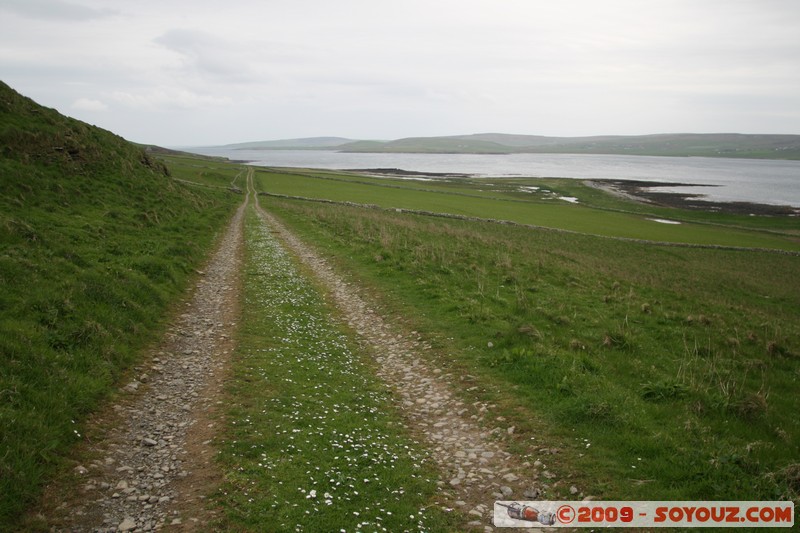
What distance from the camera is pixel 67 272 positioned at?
1498 centimetres

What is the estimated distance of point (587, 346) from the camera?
44.2ft

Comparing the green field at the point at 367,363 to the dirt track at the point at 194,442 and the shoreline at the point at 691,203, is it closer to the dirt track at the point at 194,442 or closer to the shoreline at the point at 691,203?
the dirt track at the point at 194,442

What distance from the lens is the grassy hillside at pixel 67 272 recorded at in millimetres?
7871

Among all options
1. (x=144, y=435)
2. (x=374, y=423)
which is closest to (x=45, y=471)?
(x=144, y=435)

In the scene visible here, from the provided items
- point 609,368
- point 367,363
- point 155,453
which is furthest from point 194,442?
point 609,368

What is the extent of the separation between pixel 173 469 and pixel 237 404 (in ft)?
7.53

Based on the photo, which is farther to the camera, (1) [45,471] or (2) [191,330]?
(2) [191,330]

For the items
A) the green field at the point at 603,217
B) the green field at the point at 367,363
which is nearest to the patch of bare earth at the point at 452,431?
the green field at the point at 367,363

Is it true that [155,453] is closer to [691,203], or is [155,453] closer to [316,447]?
[316,447]

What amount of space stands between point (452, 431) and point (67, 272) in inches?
546

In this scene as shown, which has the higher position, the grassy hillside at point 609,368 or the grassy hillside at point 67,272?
the grassy hillside at point 67,272

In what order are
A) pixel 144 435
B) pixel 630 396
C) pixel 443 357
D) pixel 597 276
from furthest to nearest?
pixel 597 276 < pixel 443 357 < pixel 630 396 < pixel 144 435

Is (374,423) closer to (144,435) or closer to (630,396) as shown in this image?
(144,435)

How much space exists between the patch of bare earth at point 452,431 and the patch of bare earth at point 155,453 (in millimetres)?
4024
